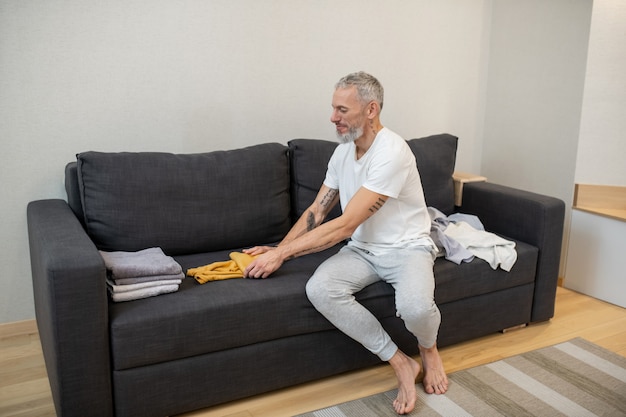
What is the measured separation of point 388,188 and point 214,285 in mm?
742

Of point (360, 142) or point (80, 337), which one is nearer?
point (80, 337)

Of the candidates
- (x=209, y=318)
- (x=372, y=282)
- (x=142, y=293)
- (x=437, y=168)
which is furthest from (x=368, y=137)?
(x=142, y=293)

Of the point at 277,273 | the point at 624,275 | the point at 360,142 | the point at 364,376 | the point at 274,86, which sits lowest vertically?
the point at 364,376

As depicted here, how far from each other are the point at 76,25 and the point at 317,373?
177 centimetres

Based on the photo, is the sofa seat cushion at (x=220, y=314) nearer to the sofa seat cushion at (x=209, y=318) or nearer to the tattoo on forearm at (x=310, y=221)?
the sofa seat cushion at (x=209, y=318)

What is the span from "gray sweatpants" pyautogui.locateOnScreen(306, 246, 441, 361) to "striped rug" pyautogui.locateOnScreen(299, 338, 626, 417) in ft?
0.69

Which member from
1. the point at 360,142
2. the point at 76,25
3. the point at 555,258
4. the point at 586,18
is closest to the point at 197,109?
the point at 76,25

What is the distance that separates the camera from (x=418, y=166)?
2996 mm

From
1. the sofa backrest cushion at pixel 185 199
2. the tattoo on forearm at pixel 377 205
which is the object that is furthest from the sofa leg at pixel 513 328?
the sofa backrest cushion at pixel 185 199

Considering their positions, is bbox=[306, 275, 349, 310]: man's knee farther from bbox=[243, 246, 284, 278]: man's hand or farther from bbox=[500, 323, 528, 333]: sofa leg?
bbox=[500, 323, 528, 333]: sofa leg

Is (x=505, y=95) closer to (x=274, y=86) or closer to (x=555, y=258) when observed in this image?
(x=555, y=258)

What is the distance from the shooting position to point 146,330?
1935mm

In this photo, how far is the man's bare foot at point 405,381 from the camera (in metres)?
2.16

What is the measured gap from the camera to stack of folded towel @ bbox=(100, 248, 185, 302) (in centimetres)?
203
